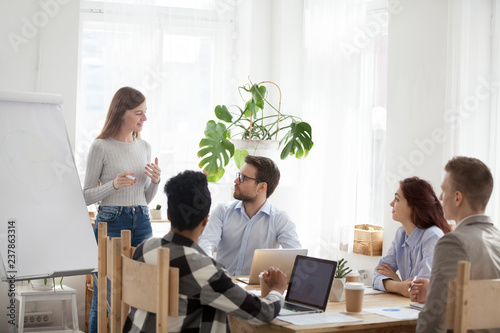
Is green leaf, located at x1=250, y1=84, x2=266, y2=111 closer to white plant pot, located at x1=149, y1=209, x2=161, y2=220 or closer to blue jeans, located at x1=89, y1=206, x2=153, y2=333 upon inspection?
white plant pot, located at x1=149, y1=209, x2=161, y2=220

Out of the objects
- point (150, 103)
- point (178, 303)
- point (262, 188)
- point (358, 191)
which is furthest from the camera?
point (150, 103)

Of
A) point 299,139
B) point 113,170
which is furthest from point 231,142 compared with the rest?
point 113,170

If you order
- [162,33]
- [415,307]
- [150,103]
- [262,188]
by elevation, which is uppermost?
[162,33]

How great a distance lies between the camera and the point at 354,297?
2.24m

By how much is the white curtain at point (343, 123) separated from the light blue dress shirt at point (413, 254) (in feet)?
4.95

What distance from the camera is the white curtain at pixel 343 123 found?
4477 mm

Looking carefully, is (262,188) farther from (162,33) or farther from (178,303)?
(162,33)

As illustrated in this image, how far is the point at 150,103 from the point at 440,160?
2.36 meters

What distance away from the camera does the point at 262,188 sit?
129 inches

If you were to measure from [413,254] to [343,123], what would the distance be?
1.87 m

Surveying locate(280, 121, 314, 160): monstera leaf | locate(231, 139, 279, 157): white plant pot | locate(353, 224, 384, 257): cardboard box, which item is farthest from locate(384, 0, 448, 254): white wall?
locate(231, 139, 279, 157): white plant pot

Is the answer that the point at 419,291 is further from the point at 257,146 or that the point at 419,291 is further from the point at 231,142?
the point at 231,142

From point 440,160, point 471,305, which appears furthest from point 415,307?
point 440,160

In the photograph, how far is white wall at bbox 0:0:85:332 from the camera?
4473mm
